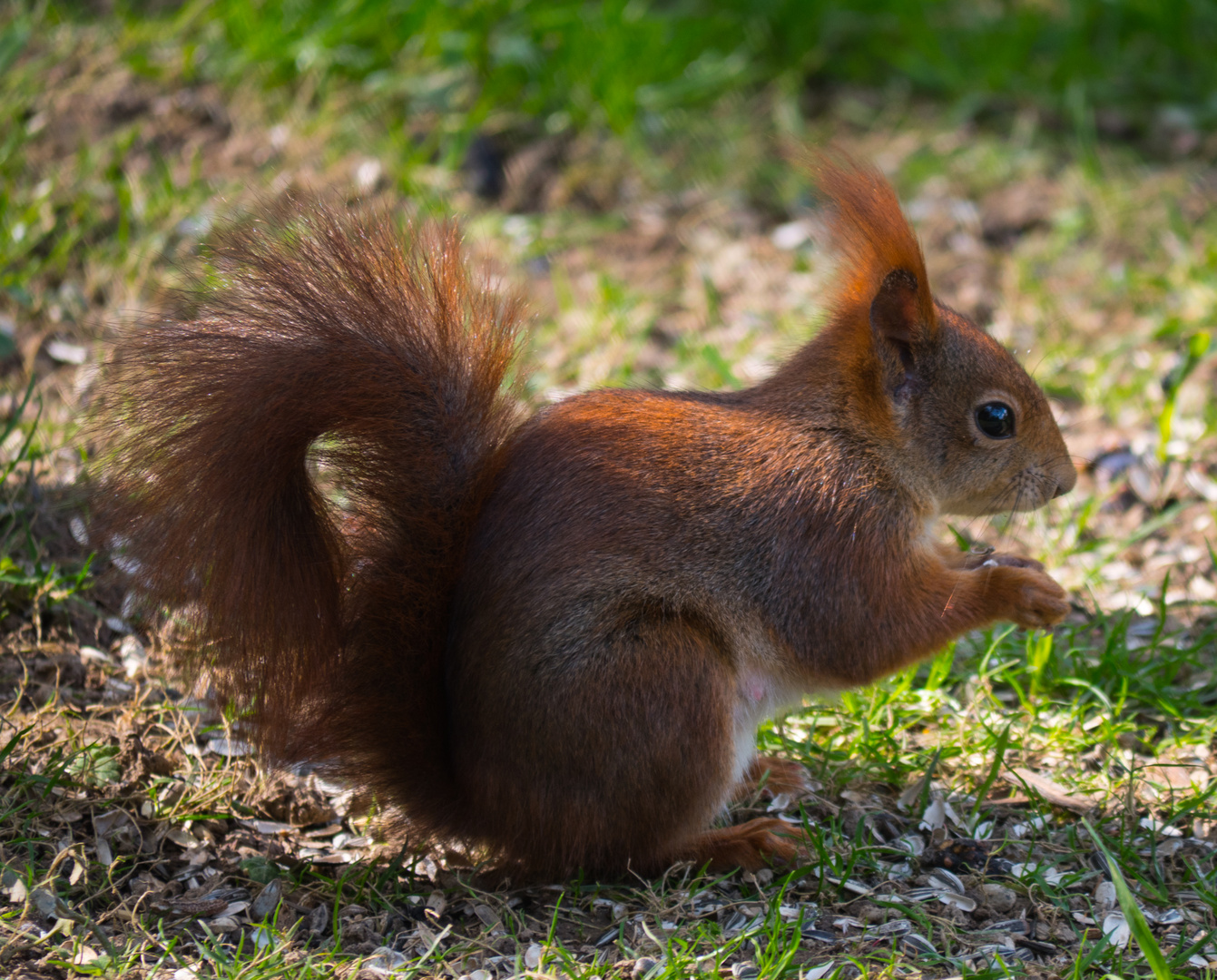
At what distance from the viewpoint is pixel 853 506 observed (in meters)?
2.12

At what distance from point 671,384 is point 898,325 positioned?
1.37 metres

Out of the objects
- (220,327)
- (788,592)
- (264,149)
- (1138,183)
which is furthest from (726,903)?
(1138,183)

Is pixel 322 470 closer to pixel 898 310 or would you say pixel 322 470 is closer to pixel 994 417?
pixel 898 310

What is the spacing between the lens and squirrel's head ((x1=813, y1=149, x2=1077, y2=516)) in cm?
218

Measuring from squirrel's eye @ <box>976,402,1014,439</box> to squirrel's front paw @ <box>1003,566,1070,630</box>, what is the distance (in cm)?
26

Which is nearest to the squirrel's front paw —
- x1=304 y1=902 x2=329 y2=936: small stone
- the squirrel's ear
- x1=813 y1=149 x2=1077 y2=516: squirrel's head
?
x1=813 y1=149 x2=1077 y2=516: squirrel's head

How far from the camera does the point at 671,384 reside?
11.7ft

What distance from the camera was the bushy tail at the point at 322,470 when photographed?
182 cm

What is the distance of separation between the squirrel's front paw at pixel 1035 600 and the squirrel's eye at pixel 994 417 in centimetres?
26

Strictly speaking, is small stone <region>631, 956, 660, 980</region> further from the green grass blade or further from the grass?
the green grass blade

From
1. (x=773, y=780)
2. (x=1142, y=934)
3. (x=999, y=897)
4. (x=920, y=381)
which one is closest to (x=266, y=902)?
(x=773, y=780)

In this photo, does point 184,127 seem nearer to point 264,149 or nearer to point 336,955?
point 264,149

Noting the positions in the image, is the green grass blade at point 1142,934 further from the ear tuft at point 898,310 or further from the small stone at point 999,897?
the ear tuft at point 898,310

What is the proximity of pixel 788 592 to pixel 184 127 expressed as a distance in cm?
275
